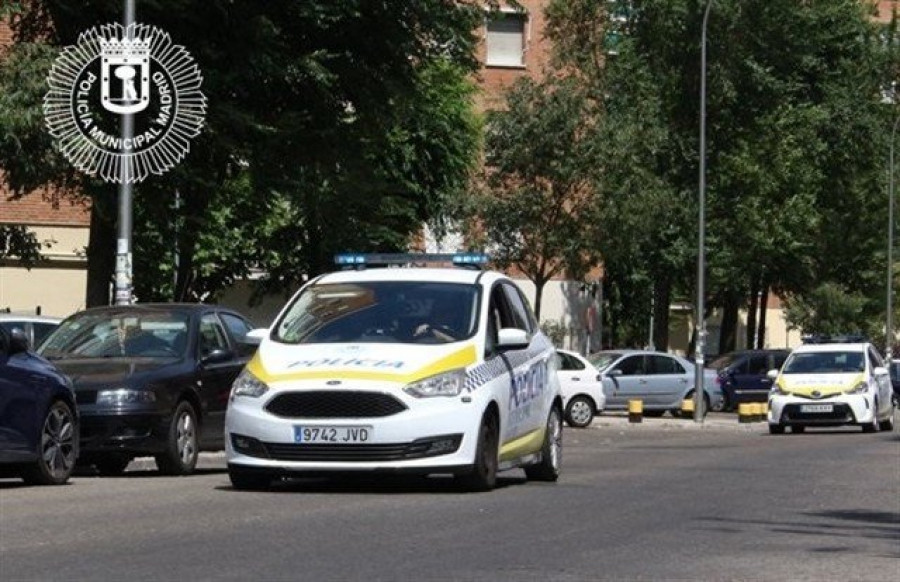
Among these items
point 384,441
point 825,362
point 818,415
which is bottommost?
point 384,441

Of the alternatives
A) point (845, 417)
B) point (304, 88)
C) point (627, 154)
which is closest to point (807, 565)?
point (304, 88)

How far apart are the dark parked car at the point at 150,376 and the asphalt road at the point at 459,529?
44 cm

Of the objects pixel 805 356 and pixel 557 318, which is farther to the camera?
pixel 557 318

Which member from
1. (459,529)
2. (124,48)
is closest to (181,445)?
(459,529)

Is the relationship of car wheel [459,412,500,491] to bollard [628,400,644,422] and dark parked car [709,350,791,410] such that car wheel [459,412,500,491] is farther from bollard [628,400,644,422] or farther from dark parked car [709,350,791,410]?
dark parked car [709,350,791,410]

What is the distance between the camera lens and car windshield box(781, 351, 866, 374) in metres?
41.3

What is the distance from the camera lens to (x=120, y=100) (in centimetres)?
3206

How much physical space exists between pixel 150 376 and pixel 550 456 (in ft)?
12.2

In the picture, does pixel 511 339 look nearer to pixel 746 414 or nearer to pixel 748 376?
pixel 746 414

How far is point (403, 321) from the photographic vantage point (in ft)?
58.7

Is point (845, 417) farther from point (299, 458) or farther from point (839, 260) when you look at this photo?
point (839, 260)

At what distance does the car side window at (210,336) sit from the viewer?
21391 mm

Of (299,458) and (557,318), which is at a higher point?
(557,318)

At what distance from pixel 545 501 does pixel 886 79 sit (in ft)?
195
